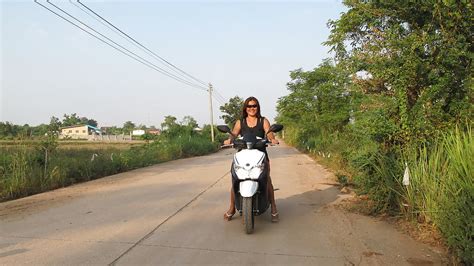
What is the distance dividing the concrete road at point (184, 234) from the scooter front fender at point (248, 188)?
56 centimetres

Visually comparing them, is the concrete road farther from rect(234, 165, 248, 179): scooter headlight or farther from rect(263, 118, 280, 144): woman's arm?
rect(263, 118, 280, 144): woman's arm

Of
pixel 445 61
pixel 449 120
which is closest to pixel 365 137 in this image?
pixel 449 120

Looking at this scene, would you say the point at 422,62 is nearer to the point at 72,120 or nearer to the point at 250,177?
the point at 250,177

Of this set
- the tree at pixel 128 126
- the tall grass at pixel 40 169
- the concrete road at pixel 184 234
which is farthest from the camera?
the tree at pixel 128 126

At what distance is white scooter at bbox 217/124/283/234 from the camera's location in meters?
4.95

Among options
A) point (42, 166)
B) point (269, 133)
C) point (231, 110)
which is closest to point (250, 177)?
point (269, 133)

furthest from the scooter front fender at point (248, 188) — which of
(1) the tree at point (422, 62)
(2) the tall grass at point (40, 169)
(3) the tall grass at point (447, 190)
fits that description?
(2) the tall grass at point (40, 169)

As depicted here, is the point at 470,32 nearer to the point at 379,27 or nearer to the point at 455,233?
the point at 379,27

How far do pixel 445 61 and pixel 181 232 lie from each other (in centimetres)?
Answer: 450

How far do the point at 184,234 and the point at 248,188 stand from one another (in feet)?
3.37

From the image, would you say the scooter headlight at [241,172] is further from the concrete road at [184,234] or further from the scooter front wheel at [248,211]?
the concrete road at [184,234]

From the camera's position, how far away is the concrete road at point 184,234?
406cm

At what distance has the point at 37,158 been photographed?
959 cm

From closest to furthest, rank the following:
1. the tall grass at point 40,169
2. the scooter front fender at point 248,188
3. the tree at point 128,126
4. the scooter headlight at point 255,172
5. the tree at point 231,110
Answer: the scooter front fender at point 248,188 < the scooter headlight at point 255,172 < the tall grass at point 40,169 < the tree at point 231,110 < the tree at point 128,126
